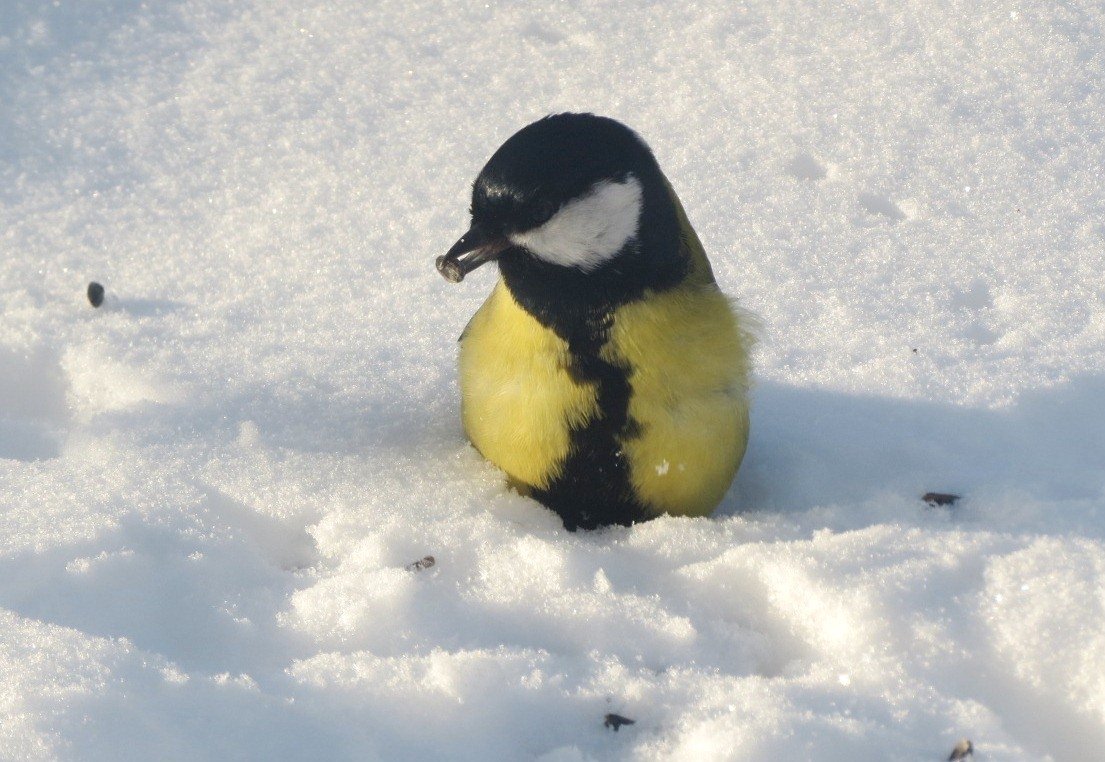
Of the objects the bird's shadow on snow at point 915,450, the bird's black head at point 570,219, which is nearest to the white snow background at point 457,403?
the bird's shadow on snow at point 915,450

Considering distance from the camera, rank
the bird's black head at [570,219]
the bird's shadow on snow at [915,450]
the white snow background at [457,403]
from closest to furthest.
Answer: the white snow background at [457,403] < the bird's black head at [570,219] < the bird's shadow on snow at [915,450]

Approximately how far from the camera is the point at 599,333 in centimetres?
243

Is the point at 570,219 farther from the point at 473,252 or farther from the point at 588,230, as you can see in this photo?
the point at 473,252

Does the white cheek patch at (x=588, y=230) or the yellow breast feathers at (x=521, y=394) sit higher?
the white cheek patch at (x=588, y=230)

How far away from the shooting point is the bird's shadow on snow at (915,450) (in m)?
2.77

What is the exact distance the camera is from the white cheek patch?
2.36 m

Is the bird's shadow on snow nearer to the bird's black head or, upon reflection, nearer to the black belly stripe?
the black belly stripe

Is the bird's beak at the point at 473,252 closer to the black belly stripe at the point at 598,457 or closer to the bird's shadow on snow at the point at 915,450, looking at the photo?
the black belly stripe at the point at 598,457

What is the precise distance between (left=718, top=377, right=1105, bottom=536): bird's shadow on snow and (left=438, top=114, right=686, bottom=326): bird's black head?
705 millimetres

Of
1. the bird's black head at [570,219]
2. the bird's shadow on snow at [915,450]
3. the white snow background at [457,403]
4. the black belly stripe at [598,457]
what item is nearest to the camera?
the white snow background at [457,403]

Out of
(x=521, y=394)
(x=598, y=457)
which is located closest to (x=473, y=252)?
(x=521, y=394)

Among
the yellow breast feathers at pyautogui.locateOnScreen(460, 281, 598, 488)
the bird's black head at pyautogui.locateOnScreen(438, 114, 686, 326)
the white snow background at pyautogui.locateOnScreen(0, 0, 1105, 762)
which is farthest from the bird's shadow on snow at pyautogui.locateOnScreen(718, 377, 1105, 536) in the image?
the bird's black head at pyautogui.locateOnScreen(438, 114, 686, 326)

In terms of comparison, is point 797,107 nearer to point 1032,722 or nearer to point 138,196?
point 138,196

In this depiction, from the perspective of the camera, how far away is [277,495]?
2660 millimetres
